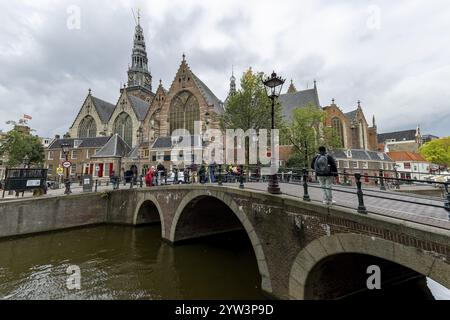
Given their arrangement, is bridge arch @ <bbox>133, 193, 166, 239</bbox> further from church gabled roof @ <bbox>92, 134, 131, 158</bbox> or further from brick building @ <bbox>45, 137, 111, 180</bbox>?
brick building @ <bbox>45, 137, 111, 180</bbox>

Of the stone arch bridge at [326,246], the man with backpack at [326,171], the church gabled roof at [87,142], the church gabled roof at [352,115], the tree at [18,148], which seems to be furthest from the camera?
the church gabled roof at [352,115]

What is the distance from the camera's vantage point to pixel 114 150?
1411 inches

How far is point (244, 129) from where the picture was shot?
20.3 metres

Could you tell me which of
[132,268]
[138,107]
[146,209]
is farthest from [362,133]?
[132,268]

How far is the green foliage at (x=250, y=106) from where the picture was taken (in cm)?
2008

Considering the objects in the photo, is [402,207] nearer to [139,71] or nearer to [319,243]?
[319,243]

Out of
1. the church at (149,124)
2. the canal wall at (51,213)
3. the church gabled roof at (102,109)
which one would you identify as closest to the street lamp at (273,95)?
the canal wall at (51,213)

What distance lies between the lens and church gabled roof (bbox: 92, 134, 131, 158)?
35312 millimetres

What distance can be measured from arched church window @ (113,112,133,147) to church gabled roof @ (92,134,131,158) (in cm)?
337

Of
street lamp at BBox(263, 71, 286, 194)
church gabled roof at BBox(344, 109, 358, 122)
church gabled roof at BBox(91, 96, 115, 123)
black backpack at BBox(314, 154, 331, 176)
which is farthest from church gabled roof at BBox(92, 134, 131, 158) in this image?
church gabled roof at BBox(344, 109, 358, 122)

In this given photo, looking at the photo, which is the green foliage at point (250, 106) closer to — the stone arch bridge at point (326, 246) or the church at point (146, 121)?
the church at point (146, 121)

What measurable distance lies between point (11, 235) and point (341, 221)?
18.9 m

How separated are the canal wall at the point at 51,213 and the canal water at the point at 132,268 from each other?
33.9 inches

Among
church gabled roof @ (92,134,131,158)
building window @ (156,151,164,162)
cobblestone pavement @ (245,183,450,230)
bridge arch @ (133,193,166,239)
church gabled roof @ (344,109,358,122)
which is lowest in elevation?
bridge arch @ (133,193,166,239)
